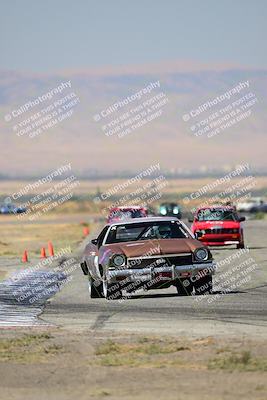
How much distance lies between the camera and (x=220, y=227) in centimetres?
4091

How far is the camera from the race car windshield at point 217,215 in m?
41.6

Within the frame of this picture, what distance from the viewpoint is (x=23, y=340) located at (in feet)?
53.3

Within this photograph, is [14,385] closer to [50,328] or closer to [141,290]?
[50,328]

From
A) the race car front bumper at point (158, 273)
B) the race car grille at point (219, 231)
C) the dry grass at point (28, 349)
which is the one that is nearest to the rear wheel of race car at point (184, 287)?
the race car front bumper at point (158, 273)

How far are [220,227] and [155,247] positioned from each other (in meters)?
19.1

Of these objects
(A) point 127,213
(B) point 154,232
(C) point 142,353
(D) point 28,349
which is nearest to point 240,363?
(C) point 142,353

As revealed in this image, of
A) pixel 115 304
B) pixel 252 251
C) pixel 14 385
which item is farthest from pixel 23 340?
pixel 252 251

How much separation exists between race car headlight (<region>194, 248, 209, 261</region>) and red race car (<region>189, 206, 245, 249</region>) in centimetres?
1807

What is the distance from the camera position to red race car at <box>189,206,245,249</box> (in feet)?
133

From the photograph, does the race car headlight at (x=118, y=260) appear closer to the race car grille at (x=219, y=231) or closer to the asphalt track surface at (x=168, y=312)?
the asphalt track surface at (x=168, y=312)

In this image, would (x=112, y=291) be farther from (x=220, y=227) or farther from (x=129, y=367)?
(x=220, y=227)

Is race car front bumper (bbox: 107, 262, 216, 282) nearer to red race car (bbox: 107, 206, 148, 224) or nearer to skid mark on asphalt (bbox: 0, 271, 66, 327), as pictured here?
skid mark on asphalt (bbox: 0, 271, 66, 327)

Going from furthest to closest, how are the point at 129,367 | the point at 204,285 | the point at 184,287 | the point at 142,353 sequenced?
the point at 184,287 → the point at 204,285 → the point at 142,353 → the point at 129,367

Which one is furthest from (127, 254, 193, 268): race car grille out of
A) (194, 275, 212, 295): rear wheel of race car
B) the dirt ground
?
the dirt ground
